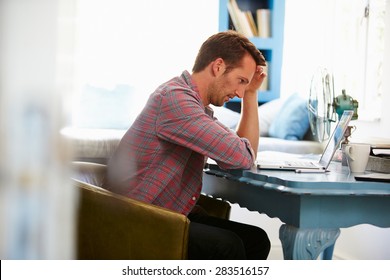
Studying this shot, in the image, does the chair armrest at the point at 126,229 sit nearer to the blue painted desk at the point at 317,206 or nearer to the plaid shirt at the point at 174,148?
the plaid shirt at the point at 174,148

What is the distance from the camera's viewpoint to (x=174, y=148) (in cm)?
141

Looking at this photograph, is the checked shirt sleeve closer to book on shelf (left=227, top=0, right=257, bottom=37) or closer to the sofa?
the sofa

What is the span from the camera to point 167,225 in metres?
1.25

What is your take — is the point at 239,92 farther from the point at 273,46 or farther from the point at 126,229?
the point at 273,46

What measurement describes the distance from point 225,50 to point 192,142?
32 centimetres

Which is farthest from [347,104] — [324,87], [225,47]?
[225,47]

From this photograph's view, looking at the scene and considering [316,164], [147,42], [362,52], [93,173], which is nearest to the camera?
[316,164]

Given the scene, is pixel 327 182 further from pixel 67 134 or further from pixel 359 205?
pixel 67 134

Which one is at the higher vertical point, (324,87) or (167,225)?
(324,87)

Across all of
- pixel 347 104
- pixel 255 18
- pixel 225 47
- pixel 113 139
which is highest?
pixel 255 18

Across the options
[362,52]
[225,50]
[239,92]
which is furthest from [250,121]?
[362,52]

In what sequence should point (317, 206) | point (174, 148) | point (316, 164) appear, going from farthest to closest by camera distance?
point (316, 164) < point (174, 148) < point (317, 206)
